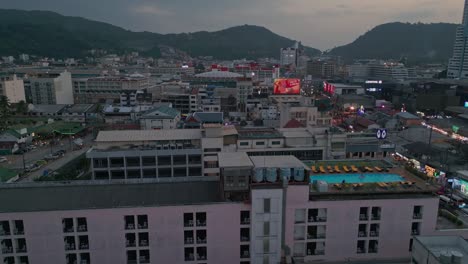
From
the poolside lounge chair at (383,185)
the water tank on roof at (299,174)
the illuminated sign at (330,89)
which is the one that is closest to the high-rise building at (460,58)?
the illuminated sign at (330,89)

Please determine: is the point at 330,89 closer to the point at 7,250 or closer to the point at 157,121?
the point at 157,121

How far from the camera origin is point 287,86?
8112cm

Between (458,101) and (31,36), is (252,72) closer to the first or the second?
(458,101)

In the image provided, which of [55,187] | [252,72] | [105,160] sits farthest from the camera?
[252,72]

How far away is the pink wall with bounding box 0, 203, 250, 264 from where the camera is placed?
55.4ft

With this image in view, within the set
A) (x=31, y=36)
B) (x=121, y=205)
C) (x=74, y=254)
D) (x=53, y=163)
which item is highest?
(x=31, y=36)

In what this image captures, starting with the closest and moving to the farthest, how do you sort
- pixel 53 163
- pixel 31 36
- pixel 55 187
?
pixel 55 187 < pixel 53 163 < pixel 31 36

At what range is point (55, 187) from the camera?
19.0 m

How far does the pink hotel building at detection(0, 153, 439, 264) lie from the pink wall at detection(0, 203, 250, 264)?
50mm

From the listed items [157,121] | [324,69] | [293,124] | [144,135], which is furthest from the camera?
[324,69]

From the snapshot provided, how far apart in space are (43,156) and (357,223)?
1759 inches

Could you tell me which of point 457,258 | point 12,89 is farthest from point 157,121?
point 12,89

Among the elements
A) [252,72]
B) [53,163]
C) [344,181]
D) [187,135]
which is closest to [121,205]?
[344,181]

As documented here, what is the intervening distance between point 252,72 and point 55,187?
116041mm
